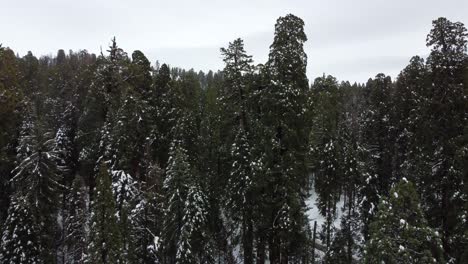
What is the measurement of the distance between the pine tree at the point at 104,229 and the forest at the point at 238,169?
60mm

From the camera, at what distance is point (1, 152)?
100 feet

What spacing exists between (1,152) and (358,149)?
3152cm

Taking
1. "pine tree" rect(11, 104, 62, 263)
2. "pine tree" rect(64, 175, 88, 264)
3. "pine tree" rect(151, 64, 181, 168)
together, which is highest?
"pine tree" rect(151, 64, 181, 168)

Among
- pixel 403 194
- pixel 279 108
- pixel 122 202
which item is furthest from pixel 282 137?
pixel 122 202

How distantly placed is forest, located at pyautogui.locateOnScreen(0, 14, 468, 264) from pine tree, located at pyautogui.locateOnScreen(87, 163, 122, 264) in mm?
60

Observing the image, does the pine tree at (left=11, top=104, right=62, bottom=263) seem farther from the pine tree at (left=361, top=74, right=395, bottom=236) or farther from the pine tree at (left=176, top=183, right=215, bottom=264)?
the pine tree at (left=361, top=74, right=395, bottom=236)

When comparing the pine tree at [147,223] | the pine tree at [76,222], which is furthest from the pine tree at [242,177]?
the pine tree at [76,222]

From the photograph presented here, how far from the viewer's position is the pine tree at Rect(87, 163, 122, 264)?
21859 mm

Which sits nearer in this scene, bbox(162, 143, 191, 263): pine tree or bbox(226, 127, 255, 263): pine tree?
bbox(226, 127, 255, 263): pine tree

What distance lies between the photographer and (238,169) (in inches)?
1067

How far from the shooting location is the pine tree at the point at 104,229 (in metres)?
21.9

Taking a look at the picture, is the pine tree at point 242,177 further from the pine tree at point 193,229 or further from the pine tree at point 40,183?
the pine tree at point 40,183

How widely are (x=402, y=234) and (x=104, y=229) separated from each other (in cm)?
1389

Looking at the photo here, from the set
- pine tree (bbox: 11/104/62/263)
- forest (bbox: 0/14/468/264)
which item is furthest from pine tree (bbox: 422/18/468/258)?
pine tree (bbox: 11/104/62/263)
